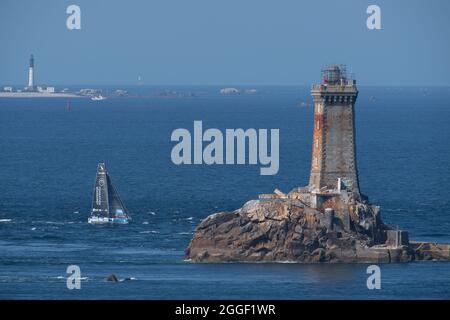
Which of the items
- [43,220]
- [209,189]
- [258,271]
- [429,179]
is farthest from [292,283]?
[429,179]

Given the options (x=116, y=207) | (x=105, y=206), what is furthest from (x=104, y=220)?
(x=116, y=207)

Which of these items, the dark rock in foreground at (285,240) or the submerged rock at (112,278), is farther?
the dark rock in foreground at (285,240)

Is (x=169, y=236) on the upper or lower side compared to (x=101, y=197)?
lower

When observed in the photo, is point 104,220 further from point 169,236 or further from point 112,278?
point 112,278

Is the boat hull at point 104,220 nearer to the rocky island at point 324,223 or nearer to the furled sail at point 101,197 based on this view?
the furled sail at point 101,197

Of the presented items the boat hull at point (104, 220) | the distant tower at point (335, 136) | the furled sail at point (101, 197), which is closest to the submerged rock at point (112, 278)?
the distant tower at point (335, 136)

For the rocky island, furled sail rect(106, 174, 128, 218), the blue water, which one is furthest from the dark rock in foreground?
furled sail rect(106, 174, 128, 218)

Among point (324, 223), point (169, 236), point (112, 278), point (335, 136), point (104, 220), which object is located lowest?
point (112, 278)
